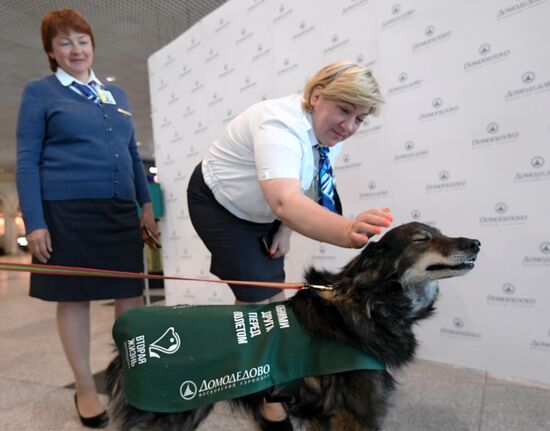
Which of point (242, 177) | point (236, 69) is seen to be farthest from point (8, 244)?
point (242, 177)

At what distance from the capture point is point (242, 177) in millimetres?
1386

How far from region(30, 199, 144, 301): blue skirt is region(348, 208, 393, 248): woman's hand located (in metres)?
1.22

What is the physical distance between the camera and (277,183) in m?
1.10

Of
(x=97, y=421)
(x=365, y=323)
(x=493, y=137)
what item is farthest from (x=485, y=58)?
(x=97, y=421)

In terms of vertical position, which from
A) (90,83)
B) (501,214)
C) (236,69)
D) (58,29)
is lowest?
(501,214)

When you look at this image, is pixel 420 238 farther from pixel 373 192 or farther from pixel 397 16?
pixel 397 16

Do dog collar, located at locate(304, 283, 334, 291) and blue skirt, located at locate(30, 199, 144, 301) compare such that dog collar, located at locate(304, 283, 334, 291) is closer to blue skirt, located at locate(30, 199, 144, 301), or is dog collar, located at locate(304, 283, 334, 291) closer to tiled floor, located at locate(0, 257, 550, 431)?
tiled floor, located at locate(0, 257, 550, 431)

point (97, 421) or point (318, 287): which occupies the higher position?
point (318, 287)

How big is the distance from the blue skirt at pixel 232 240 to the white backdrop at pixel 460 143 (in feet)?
3.68

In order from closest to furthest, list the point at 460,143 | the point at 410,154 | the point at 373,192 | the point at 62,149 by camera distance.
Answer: the point at 62,149
the point at 460,143
the point at 410,154
the point at 373,192

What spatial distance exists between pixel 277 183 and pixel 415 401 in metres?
1.37

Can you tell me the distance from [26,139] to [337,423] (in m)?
1.59

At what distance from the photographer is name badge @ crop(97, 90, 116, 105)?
5.72ft

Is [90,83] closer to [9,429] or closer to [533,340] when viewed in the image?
[9,429]
